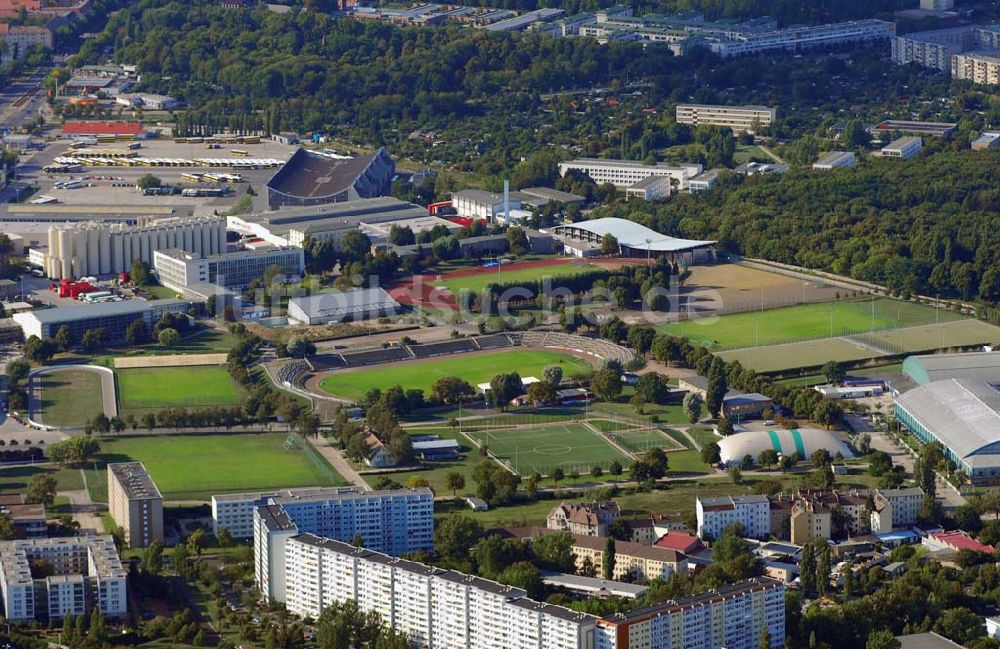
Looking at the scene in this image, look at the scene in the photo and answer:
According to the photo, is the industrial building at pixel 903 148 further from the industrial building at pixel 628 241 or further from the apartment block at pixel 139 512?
the apartment block at pixel 139 512

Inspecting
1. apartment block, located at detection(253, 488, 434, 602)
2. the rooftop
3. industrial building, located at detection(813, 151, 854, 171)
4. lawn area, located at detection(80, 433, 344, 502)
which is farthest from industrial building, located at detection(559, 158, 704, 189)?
apartment block, located at detection(253, 488, 434, 602)

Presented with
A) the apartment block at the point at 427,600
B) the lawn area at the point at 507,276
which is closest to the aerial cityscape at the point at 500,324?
the apartment block at the point at 427,600

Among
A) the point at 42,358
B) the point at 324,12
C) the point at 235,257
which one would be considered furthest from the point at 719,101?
the point at 42,358

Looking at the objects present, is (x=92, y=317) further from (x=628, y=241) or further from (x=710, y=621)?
(x=710, y=621)

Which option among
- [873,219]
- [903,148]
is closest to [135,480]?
[873,219]

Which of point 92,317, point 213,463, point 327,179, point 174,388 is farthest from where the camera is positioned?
point 327,179

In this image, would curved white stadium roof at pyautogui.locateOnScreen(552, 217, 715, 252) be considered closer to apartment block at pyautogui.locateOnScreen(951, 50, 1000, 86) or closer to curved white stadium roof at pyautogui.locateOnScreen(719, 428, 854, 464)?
curved white stadium roof at pyautogui.locateOnScreen(719, 428, 854, 464)
